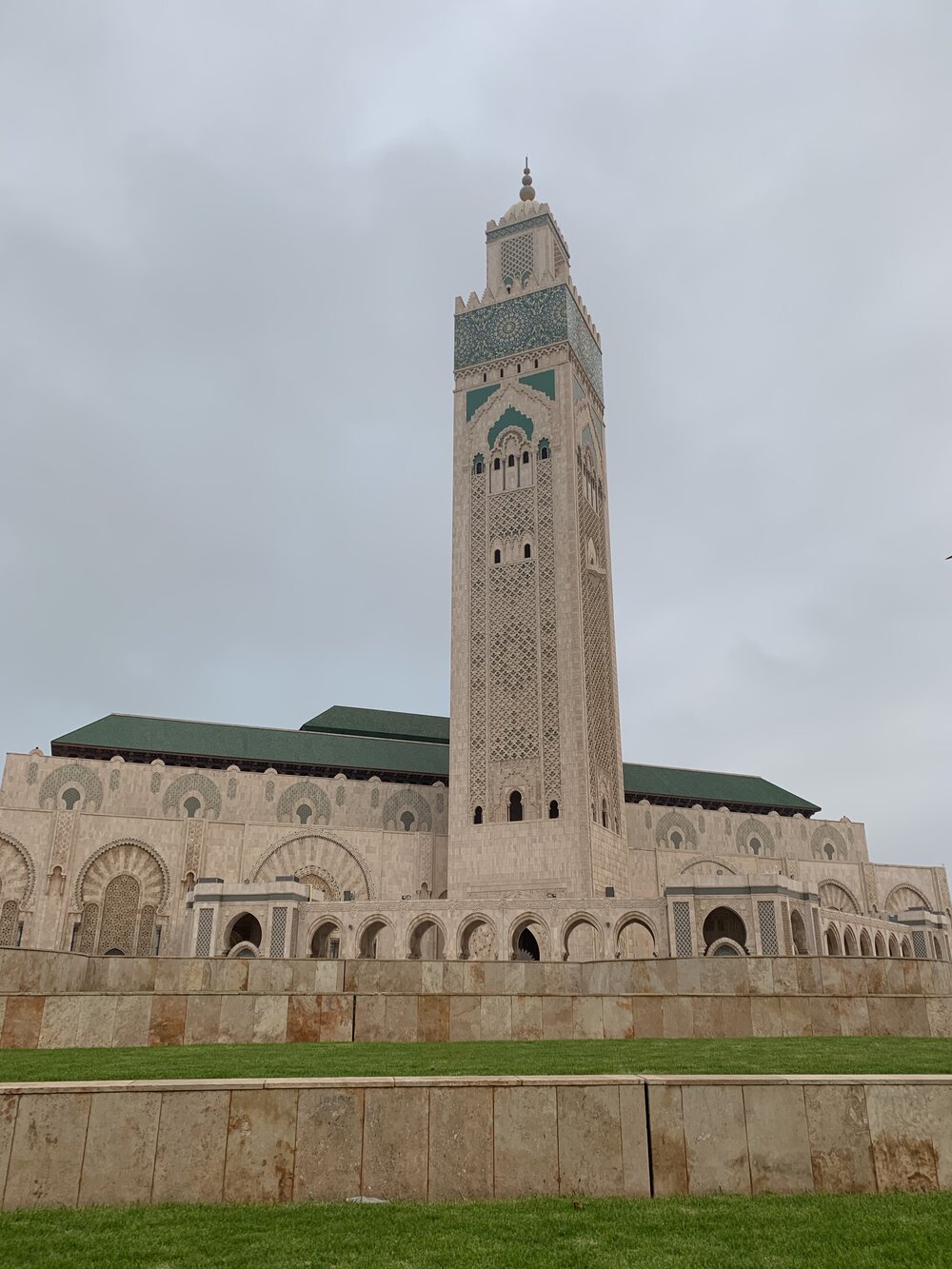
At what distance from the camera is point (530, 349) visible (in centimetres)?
3766

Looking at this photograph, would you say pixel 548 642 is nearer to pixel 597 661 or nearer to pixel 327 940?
pixel 597 661

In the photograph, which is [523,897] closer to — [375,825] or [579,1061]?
[375,825]

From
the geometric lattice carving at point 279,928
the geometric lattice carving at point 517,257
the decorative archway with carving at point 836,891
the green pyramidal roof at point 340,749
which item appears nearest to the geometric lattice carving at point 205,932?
the geometric lattice carving at point 279,928

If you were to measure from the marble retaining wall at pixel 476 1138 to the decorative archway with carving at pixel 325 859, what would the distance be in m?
30.7

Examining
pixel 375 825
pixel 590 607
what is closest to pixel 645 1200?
pixel 590 607

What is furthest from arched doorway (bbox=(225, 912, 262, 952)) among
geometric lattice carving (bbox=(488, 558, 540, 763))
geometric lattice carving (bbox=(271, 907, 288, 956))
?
geometric lattice carving (bbox=(488, 558, 540, 763))

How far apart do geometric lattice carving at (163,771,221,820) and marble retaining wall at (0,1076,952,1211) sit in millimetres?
31782

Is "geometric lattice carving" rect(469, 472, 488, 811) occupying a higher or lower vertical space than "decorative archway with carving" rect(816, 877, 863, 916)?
higher

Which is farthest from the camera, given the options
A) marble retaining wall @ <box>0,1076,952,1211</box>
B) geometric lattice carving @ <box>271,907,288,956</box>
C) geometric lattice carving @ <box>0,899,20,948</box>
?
A: geometric lattice carving @ <box>0,899,20,948</box>

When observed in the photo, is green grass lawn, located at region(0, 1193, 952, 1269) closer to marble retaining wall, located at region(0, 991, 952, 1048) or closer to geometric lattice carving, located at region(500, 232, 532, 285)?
marble retaining wall, located at region(0, 991, 952, 1048)

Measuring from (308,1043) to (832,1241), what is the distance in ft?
25.7

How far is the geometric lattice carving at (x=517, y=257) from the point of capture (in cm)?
3938

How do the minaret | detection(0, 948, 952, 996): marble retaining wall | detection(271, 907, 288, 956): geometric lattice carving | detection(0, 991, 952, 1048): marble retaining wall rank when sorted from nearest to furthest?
detection(0, 991, 952, 1048): marble retaining wall < detection(0, 948, 952, 996): marble retaining wall < detection(271, 907, 288, 956): geometric lattice carving < the minaret

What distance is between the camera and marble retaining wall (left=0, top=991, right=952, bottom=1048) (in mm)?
11062
